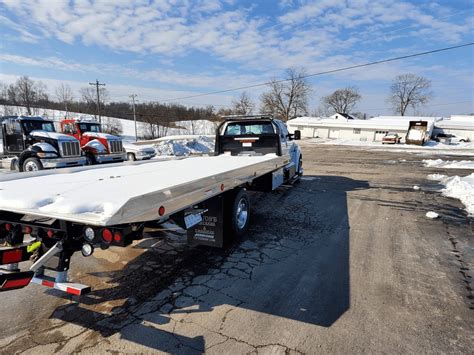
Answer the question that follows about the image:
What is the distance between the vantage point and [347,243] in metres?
5.41

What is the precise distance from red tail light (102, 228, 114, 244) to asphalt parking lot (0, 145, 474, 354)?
0.99 m

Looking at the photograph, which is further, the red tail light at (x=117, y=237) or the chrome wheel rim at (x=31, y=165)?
the chrome wheel rim at (x=31, y=165)

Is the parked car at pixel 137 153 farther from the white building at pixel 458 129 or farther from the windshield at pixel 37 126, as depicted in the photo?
the white building at pixel 458 129

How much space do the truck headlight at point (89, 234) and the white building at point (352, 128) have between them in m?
54.2

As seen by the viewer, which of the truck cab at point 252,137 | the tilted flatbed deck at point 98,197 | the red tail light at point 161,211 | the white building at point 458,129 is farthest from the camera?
the white building at point 458,129

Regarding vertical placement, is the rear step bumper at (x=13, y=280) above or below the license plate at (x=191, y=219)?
below

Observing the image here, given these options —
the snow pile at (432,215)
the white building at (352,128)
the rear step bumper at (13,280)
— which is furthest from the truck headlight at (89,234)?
the white building at (352,128)

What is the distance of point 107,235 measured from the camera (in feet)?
9.20

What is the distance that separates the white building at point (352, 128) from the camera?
168 feet

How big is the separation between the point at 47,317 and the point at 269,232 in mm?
3896

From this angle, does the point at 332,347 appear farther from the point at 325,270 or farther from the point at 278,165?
the point at 278,165

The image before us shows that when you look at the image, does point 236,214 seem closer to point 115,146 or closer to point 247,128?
point 247,128

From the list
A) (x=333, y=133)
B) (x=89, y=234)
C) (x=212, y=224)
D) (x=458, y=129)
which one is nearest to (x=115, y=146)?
(x=212, y=224)

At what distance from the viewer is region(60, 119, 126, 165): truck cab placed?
14.8 meters
